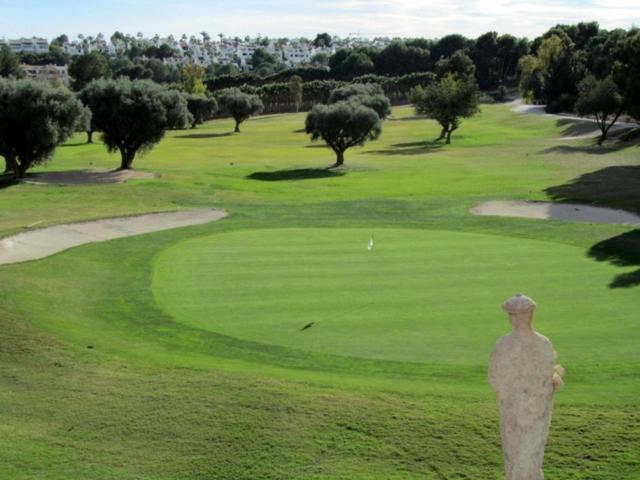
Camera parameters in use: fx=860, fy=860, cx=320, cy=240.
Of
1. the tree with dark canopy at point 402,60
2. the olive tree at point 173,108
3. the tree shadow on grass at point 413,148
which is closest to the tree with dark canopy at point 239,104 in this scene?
the tree shadow on grass at point 413,148

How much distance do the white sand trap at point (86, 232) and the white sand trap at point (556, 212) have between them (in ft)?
42.5

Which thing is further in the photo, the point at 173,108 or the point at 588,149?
the point at 588,149

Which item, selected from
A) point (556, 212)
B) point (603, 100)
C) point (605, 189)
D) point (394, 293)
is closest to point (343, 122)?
point (605, 189)

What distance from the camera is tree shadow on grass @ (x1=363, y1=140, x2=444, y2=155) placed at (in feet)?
261

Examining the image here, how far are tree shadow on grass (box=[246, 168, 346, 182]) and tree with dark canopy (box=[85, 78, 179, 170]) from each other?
7.42m

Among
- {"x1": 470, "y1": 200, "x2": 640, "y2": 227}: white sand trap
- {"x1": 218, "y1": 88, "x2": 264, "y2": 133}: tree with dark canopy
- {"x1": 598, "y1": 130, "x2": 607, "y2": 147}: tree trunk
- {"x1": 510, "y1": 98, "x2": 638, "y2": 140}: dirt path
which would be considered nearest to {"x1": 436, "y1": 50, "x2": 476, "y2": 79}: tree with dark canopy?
{"x1": 510, "y1": 98, "x2": 638, "y2": 140}: dirt path

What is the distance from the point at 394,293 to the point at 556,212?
A: 20.0 meters

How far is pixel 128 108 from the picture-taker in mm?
56719

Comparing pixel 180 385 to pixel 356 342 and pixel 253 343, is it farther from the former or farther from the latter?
pixel 356 342

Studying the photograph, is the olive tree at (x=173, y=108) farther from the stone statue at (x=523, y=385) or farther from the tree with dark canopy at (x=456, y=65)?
the tree with dark canopy at (x=456, y=65)

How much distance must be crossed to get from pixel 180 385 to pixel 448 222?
2269cm

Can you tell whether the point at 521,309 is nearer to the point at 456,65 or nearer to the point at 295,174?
the point at 295,174

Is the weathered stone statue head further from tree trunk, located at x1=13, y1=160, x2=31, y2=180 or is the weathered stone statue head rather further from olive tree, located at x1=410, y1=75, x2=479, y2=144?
olive tree, located at x1=410, y1=75, x2=479, y2=144

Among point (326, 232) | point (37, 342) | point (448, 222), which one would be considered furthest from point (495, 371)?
point (448, 222)
